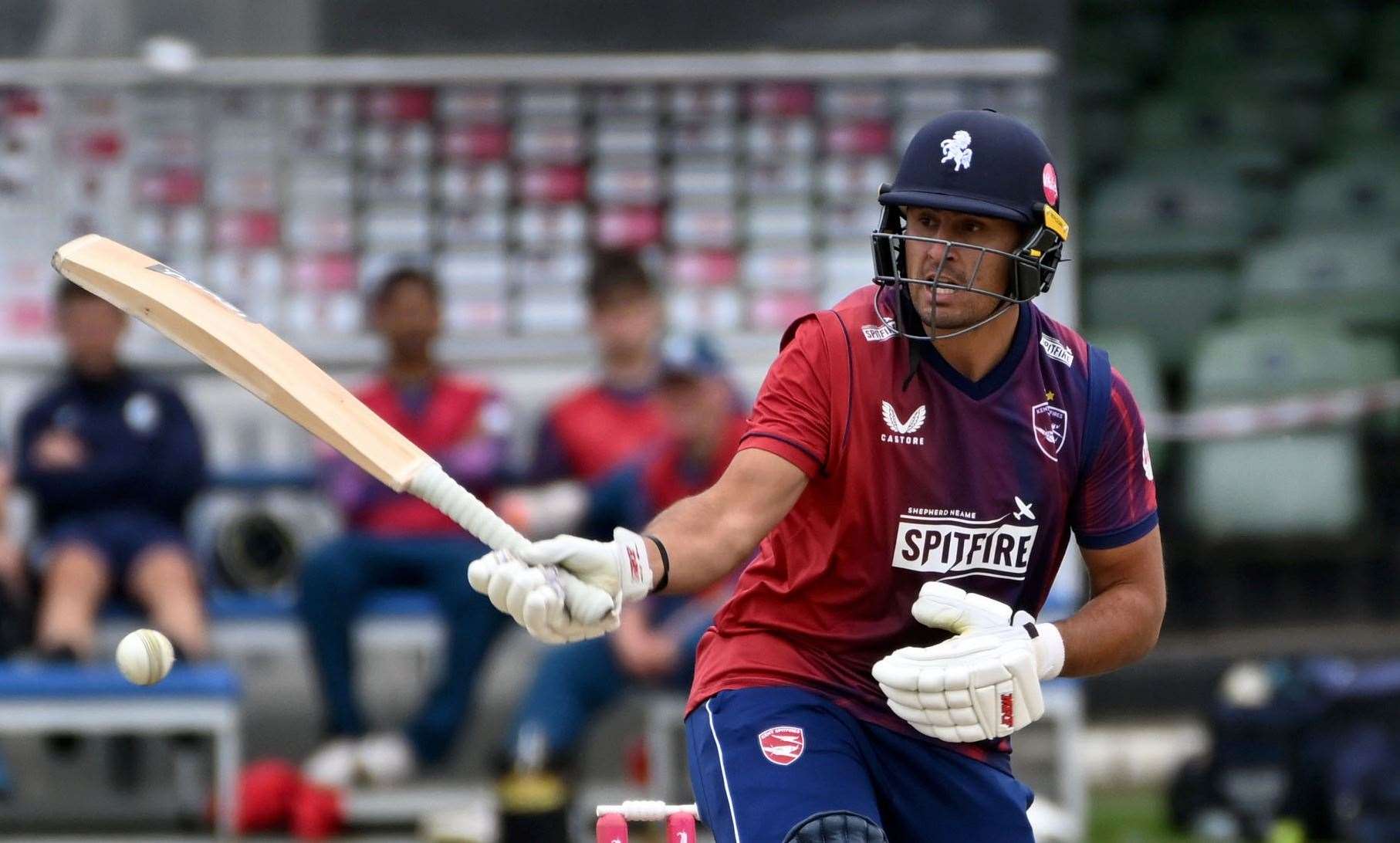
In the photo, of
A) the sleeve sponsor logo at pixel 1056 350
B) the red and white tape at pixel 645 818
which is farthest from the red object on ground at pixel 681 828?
the sleeve sponsor logo at pixel 1056 350

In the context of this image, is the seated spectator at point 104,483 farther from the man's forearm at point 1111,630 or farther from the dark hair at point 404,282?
the man's forearm at point 1111,630

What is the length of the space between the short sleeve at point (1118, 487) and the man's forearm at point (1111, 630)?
0.10 meters

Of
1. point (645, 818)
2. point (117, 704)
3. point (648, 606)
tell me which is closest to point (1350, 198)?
point (648, 606)

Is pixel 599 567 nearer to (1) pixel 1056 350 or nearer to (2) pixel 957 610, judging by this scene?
(2) pixel 957 610

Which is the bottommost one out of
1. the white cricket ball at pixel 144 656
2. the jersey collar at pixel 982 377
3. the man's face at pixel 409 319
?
the white cricket ball at pixel 144 656

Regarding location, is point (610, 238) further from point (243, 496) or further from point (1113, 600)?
point (1113, 600)

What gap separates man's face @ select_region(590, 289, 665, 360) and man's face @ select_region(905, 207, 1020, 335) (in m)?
3.58

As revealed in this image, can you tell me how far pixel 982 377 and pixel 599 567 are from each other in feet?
2.71

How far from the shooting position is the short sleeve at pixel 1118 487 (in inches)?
153

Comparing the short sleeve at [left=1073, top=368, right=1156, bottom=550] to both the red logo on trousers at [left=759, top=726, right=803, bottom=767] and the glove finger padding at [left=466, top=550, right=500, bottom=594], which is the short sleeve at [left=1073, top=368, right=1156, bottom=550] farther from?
the glove finger padding at [left=466, top=550, right=500, bottom=594]

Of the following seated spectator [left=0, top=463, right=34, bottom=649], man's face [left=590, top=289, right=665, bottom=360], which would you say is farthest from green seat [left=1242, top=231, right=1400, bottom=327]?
seated spectator [left=0, top=463, right=34, bottom=649]

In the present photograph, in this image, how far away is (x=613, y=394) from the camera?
7.50 meters

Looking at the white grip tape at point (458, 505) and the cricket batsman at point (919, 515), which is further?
the cricket batsman at point (919, 515)

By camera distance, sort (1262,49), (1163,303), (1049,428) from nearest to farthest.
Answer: (1049,428) → (1163,303) → (1262,49)
